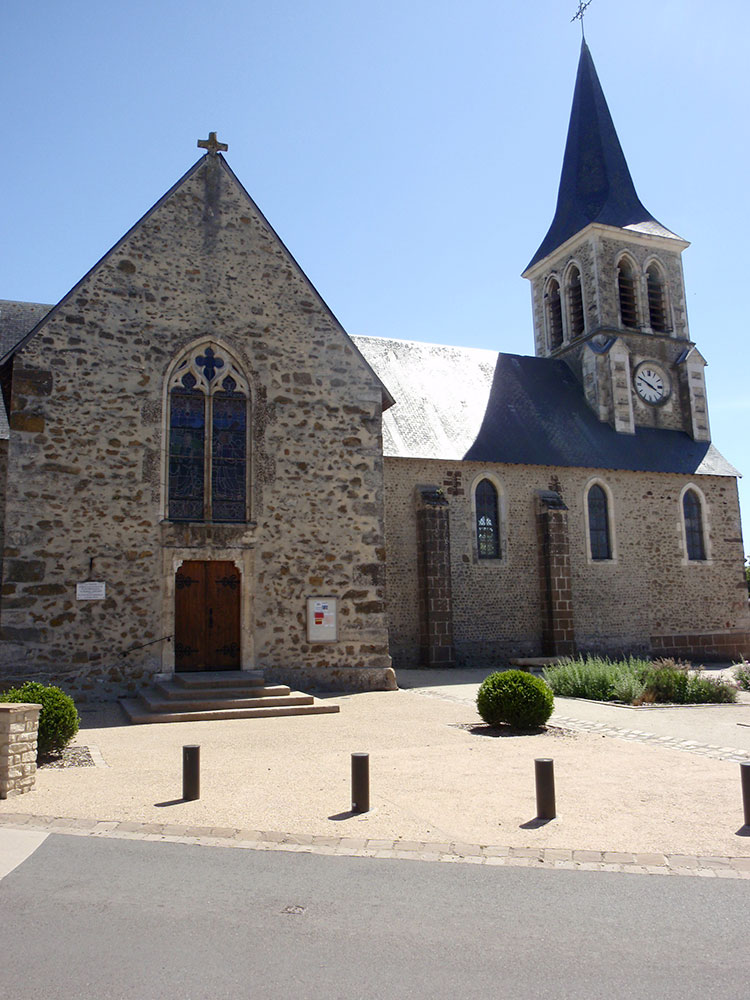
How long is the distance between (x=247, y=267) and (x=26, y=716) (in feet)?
34.4

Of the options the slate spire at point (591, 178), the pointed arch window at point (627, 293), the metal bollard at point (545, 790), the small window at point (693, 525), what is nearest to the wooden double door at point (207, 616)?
the metal bollard at point (545, 790)

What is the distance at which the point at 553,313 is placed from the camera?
2919cm

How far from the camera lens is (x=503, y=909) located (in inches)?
179

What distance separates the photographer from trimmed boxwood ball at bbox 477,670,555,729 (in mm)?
10438

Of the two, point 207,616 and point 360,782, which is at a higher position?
point 207,616

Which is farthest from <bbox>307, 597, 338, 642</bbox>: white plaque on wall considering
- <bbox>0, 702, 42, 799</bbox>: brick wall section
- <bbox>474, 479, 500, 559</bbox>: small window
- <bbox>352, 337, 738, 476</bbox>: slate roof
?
<bbox>0, 702, 42, 799</bbox>: brick wall section

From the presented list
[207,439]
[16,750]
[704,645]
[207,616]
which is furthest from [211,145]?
[704,645]

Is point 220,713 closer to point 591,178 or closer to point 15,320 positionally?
point 15,320

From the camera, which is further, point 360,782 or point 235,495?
point 235,495

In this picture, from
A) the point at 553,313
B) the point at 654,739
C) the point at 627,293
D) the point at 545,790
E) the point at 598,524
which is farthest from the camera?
the point at 553,313

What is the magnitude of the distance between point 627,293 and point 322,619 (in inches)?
729

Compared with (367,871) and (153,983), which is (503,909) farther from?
(153,983)

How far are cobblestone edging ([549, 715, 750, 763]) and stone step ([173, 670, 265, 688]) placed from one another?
16.1 ft

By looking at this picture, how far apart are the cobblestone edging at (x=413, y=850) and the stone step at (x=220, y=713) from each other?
524cm
